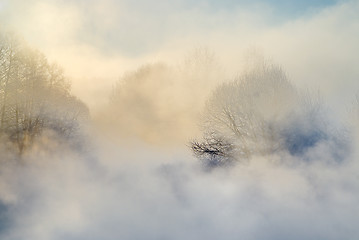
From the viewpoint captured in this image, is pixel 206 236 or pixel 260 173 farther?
pixel 260 173

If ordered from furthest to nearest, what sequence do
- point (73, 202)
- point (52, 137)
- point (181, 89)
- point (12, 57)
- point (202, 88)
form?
point (181, 89)
point (202, 88)
point (52, 137)
point (12, 57)
point (73, 202)

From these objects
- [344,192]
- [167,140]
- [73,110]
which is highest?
[73,110]

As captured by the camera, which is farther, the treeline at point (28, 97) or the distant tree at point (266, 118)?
the distant tree at point (266, 118)

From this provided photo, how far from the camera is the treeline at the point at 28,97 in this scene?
651 inches

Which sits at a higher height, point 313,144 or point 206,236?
point 313,144

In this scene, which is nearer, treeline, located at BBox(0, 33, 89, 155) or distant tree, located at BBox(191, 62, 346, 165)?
treeline, located at BBox(0, 33, 89, 155)

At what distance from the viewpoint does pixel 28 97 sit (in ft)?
58.7

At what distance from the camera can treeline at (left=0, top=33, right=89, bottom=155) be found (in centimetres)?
1653

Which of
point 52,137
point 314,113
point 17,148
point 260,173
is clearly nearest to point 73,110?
point 52,137

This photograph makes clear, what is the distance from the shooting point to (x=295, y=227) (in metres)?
15.2

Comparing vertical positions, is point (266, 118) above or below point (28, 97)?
below

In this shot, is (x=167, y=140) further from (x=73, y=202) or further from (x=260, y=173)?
(x=73, y=202)

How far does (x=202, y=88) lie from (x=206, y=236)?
8902 millimetres

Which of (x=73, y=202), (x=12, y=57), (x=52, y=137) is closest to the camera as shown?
(x=73, y=202)
